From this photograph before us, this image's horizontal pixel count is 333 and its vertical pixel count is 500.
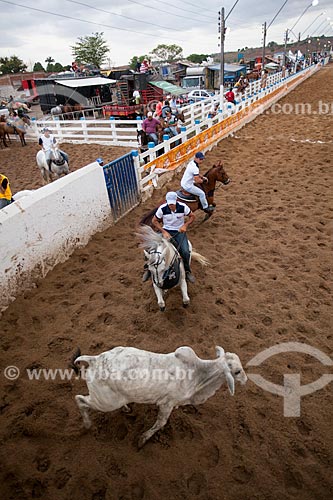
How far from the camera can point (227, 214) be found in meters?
7.61

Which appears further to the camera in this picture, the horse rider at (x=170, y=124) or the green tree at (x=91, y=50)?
the green tree at (x=91, y=50)

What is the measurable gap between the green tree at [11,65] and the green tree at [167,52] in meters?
43.0

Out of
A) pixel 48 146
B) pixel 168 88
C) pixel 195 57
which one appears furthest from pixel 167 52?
pixel 48 146

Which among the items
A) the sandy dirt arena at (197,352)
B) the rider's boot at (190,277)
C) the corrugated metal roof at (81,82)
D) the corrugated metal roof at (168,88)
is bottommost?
the sandy dirt arena at (197,352)

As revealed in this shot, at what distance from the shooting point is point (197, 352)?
4031 mm

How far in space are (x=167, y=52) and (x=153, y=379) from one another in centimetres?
10207

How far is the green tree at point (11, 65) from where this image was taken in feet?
185

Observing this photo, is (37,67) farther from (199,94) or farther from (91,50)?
(199,94)

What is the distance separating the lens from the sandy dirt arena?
112 inches

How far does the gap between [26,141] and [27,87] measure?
22.3 metres

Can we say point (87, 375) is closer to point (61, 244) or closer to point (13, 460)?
point (13, 460)

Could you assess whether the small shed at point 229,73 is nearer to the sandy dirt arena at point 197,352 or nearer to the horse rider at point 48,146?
the horse rider at point 48,146

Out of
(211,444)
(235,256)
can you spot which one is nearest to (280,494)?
(211,444)

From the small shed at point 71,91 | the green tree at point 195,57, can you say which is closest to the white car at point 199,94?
the small shed at point 71,91
